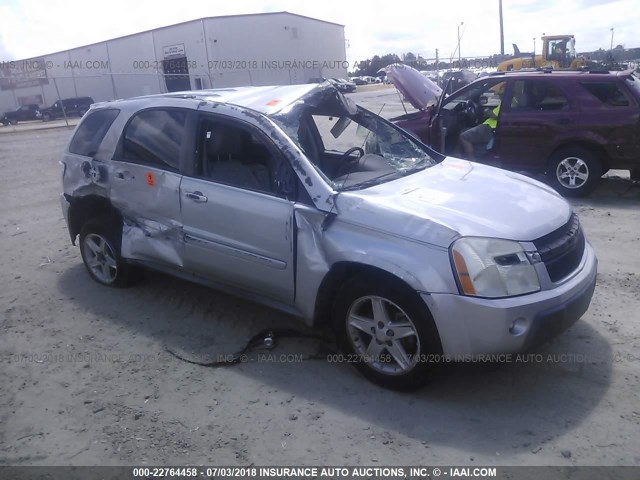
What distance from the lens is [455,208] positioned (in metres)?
3.42

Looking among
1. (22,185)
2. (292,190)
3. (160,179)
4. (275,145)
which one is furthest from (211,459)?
(22,185)

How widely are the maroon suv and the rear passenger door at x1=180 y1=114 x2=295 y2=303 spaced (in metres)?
5.12

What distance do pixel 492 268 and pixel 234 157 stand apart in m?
2.06

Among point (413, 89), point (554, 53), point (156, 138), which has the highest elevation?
point (554, 53)

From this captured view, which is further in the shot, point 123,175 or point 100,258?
point 100,258

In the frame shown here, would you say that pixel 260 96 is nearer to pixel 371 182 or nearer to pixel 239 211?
pixel 239 211

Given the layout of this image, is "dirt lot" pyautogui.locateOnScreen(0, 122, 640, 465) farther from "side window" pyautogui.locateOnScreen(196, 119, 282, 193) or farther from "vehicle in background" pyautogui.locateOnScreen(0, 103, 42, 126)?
"vehicle in background" pyautogui.locateOnScreen(0, 103, 42, 126)

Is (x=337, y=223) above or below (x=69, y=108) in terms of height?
below

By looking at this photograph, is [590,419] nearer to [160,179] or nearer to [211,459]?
[211,459]

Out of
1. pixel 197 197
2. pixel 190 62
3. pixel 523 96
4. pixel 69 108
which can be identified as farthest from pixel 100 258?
pixel 190 62

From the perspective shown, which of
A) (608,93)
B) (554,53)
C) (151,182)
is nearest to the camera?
(151,182)

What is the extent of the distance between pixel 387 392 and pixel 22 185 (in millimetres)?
9673

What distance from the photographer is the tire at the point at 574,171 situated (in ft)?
25.2

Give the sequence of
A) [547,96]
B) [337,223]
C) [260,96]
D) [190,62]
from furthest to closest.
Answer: [190,62], [547,96], [260,96], [337,223]
